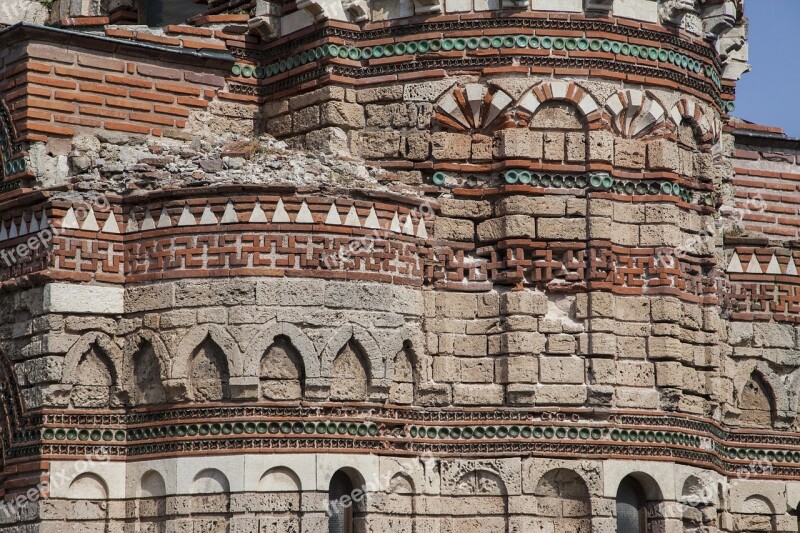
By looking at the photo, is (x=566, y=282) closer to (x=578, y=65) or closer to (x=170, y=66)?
(x=578, y=65)

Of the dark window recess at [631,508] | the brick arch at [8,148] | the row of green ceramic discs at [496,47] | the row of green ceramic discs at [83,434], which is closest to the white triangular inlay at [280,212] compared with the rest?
the row of green ceramic discs at [496,47]

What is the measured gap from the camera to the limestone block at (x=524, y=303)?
679 inches

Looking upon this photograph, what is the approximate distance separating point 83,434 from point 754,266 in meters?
7.85

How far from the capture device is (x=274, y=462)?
53.0 ft

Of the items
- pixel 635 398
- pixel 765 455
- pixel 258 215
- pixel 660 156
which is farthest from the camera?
pixel 765 455

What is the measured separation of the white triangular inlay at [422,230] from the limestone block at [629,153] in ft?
6.73

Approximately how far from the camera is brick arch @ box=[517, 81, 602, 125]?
17.6 m

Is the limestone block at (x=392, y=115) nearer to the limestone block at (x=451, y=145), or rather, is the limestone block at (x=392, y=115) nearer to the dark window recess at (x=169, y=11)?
the limestone block at (x=451, y=145)

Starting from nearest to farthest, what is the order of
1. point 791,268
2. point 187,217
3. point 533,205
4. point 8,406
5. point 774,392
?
point 187,217, point 8,406, point 533,205, point 774,392, point 791,268

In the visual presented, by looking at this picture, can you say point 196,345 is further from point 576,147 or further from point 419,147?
point 576,147

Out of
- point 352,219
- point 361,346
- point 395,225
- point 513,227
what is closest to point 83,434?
point 361,346

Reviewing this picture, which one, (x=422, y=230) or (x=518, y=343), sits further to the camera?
(x=422, y=230)

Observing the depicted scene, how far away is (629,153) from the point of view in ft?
58.4

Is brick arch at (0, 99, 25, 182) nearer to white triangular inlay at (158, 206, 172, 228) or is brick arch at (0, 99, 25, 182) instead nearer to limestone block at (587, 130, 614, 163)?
white triangular inlay at (158, 206, 172, 228)
